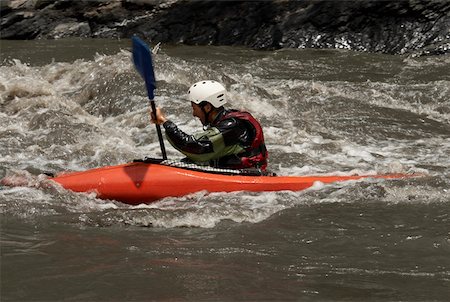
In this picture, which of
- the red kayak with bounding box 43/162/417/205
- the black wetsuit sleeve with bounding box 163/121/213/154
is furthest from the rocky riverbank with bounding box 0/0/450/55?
the black wetsuit sleeve with bounding box 163/121/213/154

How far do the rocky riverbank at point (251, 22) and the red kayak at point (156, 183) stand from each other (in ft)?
24.3

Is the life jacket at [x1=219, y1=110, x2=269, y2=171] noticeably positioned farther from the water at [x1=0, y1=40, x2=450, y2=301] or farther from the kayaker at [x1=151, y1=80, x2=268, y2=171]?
the water at [x1=0, y1=40, x2=450, y2=301]

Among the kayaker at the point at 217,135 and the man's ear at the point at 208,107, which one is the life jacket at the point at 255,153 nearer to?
the kayaker at the point at 217,135

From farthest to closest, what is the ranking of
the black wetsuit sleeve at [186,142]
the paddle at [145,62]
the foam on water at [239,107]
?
the paddle at [145,62] < the black wetsuit sleeve at [186,142] < the foam on water at [239,107]

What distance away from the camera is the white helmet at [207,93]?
5.57 meters

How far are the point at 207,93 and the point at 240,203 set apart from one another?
0.85 meters

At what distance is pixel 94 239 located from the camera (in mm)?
4531

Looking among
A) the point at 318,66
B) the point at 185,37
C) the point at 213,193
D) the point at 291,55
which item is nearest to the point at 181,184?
the point at 213,193

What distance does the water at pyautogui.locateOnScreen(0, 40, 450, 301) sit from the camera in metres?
3.86

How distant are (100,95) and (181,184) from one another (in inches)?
165

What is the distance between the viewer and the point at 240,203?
5.43 metres

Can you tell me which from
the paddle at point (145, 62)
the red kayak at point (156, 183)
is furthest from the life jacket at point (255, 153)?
the paddle at point (145, 62)

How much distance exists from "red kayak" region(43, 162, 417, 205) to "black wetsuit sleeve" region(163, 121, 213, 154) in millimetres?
179

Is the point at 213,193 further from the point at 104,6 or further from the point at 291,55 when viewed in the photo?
the point at 104,6
